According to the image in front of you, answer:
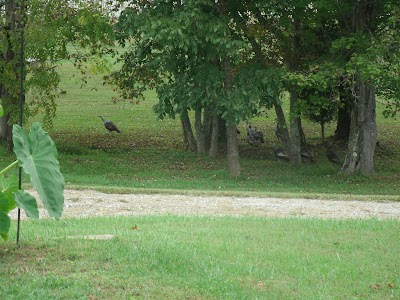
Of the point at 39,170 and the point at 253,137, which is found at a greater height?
the point at 39,170

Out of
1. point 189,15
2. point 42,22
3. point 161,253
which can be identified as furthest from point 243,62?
point 161,253

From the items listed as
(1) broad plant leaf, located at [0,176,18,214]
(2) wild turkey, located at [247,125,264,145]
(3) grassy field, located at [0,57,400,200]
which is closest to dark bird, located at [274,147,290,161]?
(3) grassy field, located at [0,57,400,200]

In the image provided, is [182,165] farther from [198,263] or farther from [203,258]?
[198,263]

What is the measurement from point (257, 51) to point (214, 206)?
8110mm

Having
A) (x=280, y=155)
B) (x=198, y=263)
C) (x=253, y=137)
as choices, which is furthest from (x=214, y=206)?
(x=253, y=137)

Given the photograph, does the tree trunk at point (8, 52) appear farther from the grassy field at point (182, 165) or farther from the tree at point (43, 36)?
the grassy field at point (182, 165)

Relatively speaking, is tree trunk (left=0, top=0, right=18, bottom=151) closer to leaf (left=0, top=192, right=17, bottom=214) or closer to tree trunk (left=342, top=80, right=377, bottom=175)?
tree trunk (left=342, top=80, right=377, bottom=175)

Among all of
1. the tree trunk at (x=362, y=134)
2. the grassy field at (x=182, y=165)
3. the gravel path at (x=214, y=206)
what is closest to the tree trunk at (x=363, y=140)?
the tree trunk at (x=362, y=134)

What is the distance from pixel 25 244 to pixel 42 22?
13.2m

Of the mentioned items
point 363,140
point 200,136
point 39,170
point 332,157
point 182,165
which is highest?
point 39,170

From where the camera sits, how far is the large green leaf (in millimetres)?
6055

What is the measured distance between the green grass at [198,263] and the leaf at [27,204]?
63 centimetres

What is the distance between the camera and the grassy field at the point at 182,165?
1820cm

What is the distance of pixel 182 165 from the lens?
2266cm
